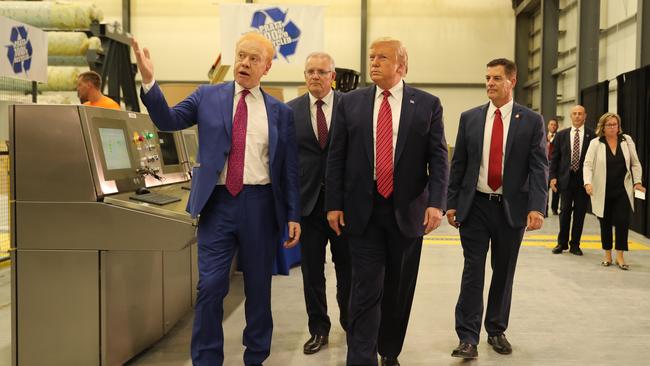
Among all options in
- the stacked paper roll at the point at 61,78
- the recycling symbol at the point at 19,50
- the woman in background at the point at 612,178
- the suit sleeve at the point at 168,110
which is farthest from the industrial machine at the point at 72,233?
the stacked paper roll at the point at 61,78

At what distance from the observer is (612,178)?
222 inches

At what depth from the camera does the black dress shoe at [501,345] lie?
11.3 feet

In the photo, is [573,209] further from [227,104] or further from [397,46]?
[227,104]

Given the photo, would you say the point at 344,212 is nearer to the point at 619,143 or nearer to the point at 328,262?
the point at 328,262

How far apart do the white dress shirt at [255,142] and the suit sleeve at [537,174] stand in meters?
1.47

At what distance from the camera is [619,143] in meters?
5.78

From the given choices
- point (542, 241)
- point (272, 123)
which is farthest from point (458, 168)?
point (542, 241)

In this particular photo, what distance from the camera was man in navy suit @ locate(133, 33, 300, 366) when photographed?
Answer: 2707mm

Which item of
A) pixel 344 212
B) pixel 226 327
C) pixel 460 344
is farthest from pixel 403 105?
pixel 226 327

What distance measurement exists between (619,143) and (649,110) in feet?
6.79

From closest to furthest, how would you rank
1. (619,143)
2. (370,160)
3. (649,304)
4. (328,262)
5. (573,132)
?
(370,160) → (649,304) → (619,143) → (328,262) → (573,132)

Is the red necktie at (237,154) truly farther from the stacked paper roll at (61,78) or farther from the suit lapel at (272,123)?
the stacked paper roll at (61,78)

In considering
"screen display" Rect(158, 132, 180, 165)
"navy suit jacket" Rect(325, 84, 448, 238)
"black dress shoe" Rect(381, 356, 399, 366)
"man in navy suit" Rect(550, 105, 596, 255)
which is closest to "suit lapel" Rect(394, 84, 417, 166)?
"navy suit jacket" Rect(325, 84, 448, 238)

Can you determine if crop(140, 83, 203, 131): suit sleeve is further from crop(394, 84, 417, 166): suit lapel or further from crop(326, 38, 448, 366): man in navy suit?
crop(394, 84, 417, 166): suit lapel
